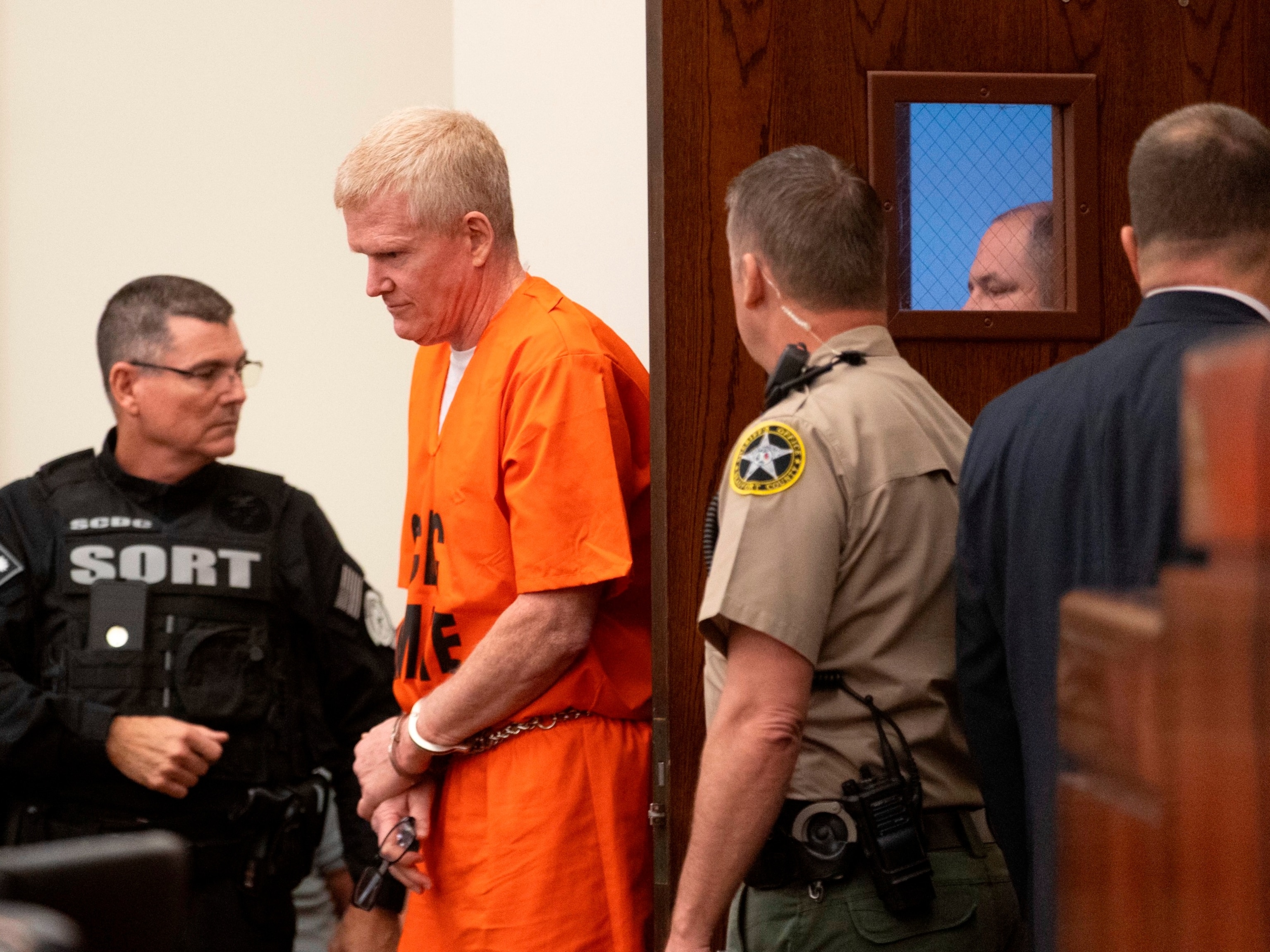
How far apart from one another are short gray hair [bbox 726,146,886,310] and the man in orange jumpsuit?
340 mm

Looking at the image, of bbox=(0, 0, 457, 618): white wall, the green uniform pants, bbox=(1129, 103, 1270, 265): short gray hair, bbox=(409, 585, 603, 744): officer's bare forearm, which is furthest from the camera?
bbox=(0, 0, 457, 618): white wall

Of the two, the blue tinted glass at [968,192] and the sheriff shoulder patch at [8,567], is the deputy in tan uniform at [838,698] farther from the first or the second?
the sheriff shoulder patch at [8,567]

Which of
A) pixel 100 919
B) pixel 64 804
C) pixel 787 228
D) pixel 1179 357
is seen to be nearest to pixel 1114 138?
pixel 787 228

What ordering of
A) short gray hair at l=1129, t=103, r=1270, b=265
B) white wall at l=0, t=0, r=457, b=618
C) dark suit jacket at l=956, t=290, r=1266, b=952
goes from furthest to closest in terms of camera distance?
1. white wall at l=0, t=0, r=457, b=618
2. short gray hair at l=1129, t=103, r=1270, b=265
3. dark suit jacket at l=956, t=290, r=1266, b=952

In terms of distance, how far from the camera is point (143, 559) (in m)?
2.43

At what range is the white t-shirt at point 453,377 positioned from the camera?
1928mm

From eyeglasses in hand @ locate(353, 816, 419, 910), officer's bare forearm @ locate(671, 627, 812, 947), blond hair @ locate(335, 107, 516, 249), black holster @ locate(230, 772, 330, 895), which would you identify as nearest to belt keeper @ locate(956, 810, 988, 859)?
officer's bare forearm @ locate(671, 627, 812, 947)

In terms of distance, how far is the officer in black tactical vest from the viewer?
92.1 inches

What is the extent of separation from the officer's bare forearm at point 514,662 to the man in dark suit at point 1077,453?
0.53 meters

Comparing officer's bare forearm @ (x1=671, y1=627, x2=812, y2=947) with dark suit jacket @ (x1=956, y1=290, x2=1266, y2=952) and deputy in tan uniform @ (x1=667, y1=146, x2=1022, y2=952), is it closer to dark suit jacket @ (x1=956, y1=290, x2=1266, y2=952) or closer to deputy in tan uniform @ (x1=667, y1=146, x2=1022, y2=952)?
deputy in tan uniform @ (x1=667, y1=146, x2=1022, y2=952)

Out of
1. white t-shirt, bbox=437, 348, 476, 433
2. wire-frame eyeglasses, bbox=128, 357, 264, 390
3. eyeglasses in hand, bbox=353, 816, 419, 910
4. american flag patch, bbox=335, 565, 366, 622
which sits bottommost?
eyeglasses in hand, bbox=353, 816, 419, 910

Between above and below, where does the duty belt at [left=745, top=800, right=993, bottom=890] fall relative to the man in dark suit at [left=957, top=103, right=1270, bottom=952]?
below

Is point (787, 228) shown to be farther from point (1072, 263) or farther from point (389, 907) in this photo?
point (389, 907)

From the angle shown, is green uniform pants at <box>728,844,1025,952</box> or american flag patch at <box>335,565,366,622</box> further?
american flag patch at <box>335,565,366,622</box>
